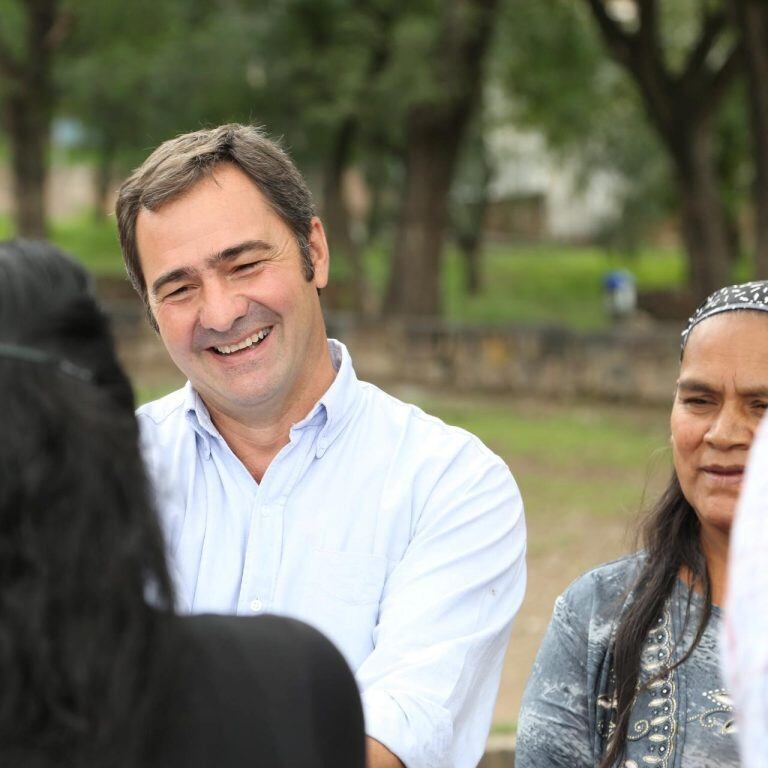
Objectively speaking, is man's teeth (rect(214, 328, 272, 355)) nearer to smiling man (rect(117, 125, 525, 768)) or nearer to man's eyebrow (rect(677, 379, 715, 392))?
smiling man (rect(117, 125, 525, 768))

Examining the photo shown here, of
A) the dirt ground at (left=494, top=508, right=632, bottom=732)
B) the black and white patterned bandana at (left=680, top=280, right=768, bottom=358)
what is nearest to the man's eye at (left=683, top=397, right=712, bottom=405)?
the black and white patterned bandana at (left=680, top=280, right=768, bottom=358)

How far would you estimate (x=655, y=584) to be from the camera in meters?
2.54

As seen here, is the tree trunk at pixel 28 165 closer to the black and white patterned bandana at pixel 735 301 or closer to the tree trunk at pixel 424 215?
the tree trunk at pixel 424 215

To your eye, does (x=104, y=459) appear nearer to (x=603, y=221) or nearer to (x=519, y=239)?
(x=603, y=221)

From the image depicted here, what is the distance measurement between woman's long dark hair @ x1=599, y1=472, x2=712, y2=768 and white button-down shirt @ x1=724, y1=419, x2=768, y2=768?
3.70 ft

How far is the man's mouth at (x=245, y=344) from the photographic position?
2627 mm

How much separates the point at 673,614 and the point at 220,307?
3.48 ft

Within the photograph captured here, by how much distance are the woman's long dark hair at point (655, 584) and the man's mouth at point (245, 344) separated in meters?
0.87

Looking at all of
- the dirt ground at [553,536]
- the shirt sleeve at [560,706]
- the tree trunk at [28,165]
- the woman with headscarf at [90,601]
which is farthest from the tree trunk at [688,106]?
the woman with headscarf at [90,601]

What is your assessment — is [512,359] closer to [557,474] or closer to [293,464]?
[557,474]

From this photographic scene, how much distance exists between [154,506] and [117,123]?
63.8 ft

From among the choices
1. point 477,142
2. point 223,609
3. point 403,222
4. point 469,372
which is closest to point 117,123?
point 403,222

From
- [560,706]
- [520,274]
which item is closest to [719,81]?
[520,274]

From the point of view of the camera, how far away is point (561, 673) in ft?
8.39
